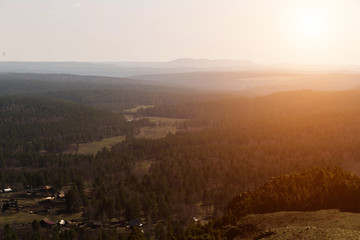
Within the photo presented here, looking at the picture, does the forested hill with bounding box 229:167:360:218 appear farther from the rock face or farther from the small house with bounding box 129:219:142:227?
the small house with bounding box 129:219:142:227

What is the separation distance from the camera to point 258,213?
7644 centimetres

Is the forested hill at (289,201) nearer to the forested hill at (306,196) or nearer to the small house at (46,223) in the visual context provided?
the forested hill at (306,196)

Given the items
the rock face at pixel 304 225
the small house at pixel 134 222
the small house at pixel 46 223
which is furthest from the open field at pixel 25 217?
the rock face at pixel 304 225

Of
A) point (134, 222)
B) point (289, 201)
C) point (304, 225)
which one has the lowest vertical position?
point (134, 222)

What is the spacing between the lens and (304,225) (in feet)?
213

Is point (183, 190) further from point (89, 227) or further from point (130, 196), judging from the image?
point (89, 227)

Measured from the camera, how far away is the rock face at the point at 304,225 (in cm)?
5675

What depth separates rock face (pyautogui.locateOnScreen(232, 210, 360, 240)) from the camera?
56750 mm

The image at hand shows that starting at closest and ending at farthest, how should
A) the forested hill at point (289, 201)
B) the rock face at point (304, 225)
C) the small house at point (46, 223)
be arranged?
1. the rock face at point (304, 225)
2. the forested hill at point (289, 201)
3. the small house at point (46, 223)

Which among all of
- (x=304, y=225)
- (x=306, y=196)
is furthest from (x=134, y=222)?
(x=304, y=225)

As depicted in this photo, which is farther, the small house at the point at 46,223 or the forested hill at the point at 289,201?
the small house at the point at 46,223

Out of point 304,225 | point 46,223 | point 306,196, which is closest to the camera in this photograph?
point 304,225

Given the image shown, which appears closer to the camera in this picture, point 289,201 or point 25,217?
point 289,201

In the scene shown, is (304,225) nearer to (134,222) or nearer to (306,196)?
(306,196)
